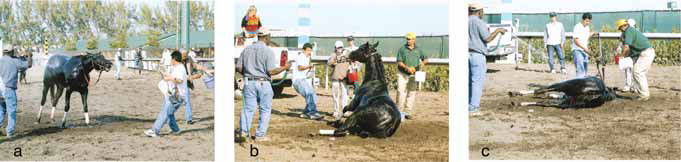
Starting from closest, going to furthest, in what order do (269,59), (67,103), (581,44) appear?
(269,59) < (581,44) < (67,103)

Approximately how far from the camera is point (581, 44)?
8133 millimetres

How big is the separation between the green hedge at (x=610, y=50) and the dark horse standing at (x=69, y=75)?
158 inches

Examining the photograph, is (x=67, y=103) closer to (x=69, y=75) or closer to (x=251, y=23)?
(x=69, y=75)

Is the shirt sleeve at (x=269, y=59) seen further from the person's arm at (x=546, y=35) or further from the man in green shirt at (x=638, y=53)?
the man in green shirt at (x=638, y=53)

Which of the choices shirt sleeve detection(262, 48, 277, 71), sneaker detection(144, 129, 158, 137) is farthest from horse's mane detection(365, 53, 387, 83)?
sneaker detection(144, 129, 158, 137)

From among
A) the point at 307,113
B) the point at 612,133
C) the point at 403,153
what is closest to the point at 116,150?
the point at 307,113

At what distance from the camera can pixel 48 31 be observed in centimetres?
834

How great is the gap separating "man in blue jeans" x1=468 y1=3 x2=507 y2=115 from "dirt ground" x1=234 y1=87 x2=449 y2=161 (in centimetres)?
28

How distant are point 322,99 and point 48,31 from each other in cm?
271

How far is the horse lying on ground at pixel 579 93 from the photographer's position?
8.09 meters

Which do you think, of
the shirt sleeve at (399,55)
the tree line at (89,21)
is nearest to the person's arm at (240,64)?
the tree line at (89,21)

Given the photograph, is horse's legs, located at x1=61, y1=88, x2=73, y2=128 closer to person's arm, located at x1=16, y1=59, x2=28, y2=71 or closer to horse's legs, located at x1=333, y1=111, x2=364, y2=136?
person's arm, located at x1=16, y1=59, x2=28, y2=71

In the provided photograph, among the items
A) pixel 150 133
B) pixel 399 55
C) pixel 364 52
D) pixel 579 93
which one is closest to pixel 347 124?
pixel 364 52

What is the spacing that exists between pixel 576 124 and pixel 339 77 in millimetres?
2222
